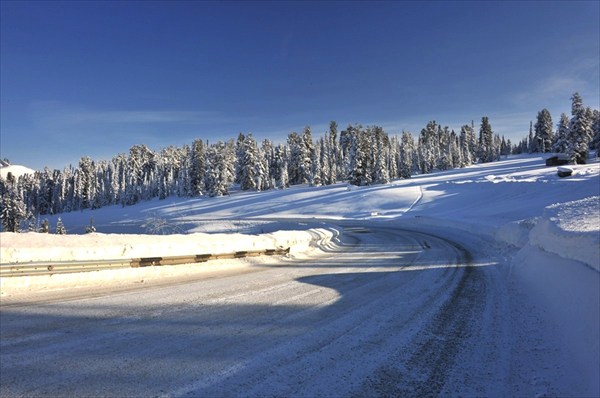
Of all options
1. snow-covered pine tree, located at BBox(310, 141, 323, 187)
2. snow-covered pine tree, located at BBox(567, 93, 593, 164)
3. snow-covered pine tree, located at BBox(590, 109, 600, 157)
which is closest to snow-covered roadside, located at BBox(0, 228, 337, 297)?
snow-covered pine tree, located at BBox(310, 141, 323, 187)

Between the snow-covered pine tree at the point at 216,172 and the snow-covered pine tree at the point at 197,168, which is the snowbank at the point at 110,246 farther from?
the snow-covered pine tree at the point at 197,168

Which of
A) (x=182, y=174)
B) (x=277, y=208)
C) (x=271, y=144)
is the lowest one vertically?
(x=277, y=208)

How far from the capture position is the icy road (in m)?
3.16

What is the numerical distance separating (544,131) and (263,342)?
125 metres

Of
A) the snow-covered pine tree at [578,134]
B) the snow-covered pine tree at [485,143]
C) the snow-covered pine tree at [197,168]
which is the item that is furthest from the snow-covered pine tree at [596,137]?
the snow-covered pine tree at [197,168]

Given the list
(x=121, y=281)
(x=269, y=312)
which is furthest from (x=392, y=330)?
(x=121, y=281)

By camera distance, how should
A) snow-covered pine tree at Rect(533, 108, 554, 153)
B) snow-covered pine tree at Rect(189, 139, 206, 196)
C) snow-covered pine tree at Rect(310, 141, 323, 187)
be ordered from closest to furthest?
snow-covered pine tree at Rect(310, 141, 323, 187)
snow-covered pine tree at Rect(189, 139, 206, 196)
snow-covered pine tree at Rect(533, 108, 554, 153)

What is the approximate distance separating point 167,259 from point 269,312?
421 cm

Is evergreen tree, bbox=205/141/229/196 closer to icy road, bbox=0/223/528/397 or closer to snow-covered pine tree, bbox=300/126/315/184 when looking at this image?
snow-covered pine tree, bbox=300/126/315/184

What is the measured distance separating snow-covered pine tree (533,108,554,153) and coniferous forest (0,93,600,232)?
254 mm

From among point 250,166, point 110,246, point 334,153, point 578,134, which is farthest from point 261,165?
point 110,246

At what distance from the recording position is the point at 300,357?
3711 millimetres

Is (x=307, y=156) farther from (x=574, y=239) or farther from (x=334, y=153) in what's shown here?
(x=574, y=239)

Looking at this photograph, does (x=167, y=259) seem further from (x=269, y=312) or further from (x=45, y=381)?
(x=45, y=381)
